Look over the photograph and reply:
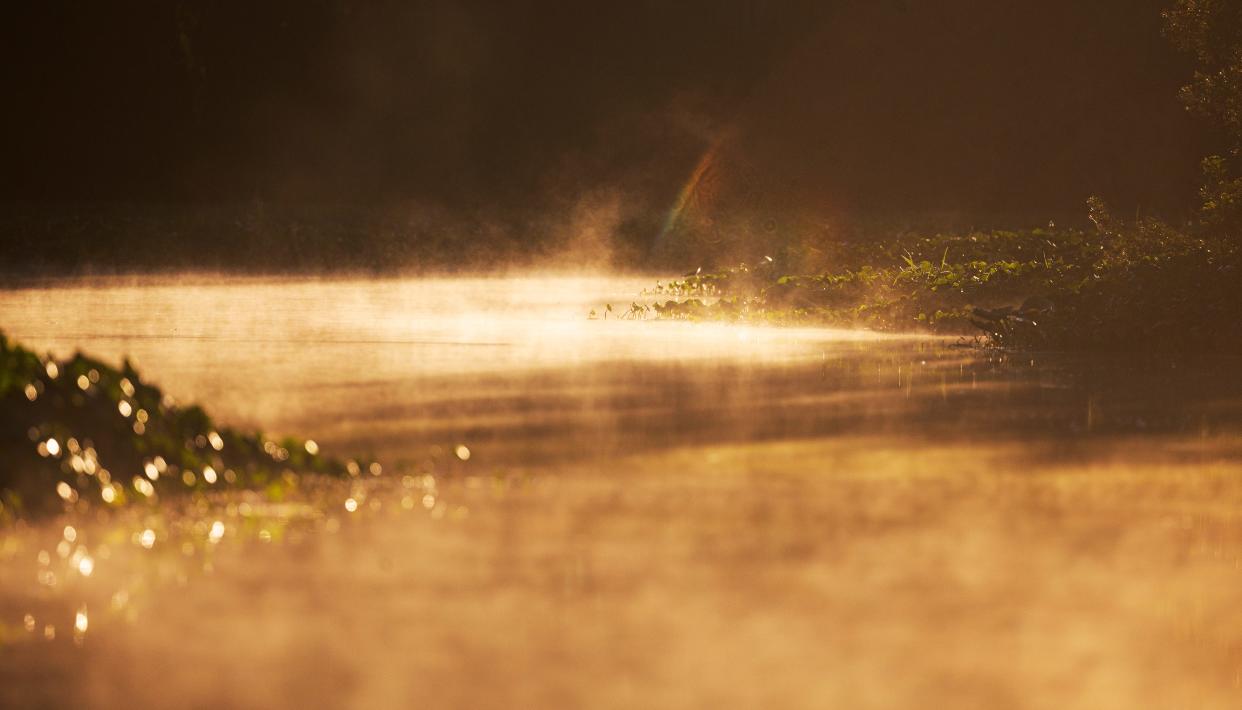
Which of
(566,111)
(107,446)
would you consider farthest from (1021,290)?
(566,111)

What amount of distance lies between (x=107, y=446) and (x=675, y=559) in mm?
2625

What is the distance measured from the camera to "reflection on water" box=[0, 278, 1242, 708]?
14.9ft

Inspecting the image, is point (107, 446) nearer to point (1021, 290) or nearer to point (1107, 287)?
point (1107, 287)

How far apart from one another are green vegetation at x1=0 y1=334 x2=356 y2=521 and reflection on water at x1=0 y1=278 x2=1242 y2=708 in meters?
0.25

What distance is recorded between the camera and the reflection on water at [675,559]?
4527 millimetres

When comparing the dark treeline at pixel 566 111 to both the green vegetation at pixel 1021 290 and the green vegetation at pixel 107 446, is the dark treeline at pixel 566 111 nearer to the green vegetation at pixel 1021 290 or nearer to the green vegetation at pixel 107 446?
the green vegetation at pixel 1021 290

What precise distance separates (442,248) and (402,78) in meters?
5.88

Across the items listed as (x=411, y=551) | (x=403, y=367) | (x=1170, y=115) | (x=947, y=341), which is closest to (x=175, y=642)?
(x=411, y=551)

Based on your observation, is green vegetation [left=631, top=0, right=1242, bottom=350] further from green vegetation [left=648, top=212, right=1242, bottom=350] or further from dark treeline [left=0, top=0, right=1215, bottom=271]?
dark treeline [left=0, top=0, right=1215, bottom=271]

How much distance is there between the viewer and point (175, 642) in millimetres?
4836

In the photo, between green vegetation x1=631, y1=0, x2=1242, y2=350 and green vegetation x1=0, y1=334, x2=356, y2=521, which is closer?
green vegetation x1=0, y1=334, x2=356, y2=521

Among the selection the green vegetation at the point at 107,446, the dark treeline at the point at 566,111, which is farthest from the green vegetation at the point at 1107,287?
the dark treeline at the point at 566,111

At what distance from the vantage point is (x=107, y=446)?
7.18m

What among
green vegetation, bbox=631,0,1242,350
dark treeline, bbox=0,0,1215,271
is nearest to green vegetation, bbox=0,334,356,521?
green vegetation, bbox=631,0,1242,350
